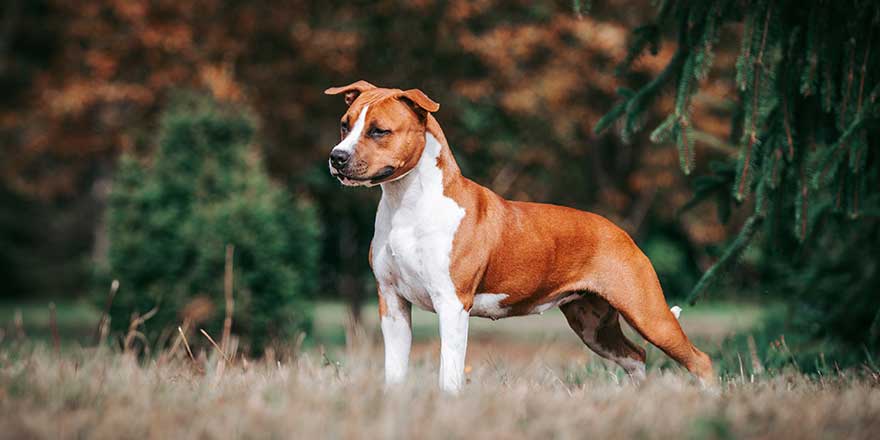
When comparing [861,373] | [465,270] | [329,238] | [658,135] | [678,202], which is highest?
[658,135]

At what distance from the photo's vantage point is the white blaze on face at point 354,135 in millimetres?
3891

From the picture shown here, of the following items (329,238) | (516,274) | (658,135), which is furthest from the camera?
(329,238)

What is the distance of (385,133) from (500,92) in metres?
9.91

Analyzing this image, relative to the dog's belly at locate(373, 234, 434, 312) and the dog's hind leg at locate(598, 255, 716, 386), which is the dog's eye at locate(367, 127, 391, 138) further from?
the dog's hind leg at locate(598, 255, 716, 386)

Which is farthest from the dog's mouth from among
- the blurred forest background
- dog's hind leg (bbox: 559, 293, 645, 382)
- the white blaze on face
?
the blurred forest background

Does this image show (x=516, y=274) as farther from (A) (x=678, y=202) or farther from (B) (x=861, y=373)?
(A) (x=678, y=202)

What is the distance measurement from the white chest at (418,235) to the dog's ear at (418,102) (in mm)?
194

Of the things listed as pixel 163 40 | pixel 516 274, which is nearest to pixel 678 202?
pixel 163 40

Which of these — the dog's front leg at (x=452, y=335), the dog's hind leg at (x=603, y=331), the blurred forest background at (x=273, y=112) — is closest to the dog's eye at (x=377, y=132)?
the dog's front leg at (x=452, y=335)

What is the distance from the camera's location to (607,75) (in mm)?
14195

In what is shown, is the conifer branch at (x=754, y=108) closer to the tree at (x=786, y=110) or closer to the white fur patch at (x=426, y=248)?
the tree at (x=786, y=110)

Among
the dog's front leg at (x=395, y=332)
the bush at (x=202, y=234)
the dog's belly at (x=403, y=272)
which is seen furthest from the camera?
the bush at (x=202, y=234)

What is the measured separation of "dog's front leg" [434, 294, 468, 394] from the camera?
405 cm

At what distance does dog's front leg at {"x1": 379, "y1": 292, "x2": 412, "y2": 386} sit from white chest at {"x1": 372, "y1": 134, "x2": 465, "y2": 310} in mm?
67
